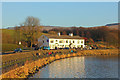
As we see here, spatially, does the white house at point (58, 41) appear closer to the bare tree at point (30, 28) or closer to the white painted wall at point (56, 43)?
the white painted wall at point (56, 43)

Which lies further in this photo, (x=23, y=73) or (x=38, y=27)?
(x=38, y=27)

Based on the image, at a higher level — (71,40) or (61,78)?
(71,40)

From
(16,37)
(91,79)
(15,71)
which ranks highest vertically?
(16,37)

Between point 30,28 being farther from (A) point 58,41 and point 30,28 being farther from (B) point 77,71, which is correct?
(B) point 77,71

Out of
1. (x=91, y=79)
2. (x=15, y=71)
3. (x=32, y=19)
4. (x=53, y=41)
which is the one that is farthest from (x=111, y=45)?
(x=15, y=71)

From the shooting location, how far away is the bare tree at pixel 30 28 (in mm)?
78750

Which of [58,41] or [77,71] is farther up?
[58,41]

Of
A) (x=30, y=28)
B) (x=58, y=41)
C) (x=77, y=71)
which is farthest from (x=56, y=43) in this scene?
(x=77, y=71)

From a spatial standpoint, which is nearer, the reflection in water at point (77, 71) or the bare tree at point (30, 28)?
the reflection in water at point (77, 71)

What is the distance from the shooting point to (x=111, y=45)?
9825cm

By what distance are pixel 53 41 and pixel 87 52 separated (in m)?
15.9

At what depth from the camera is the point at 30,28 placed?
78.8m

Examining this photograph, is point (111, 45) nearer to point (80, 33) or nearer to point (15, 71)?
point (80, 33)

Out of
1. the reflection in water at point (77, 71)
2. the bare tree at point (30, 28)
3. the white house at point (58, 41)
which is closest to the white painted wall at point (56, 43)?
the white house at point (58, 41)
